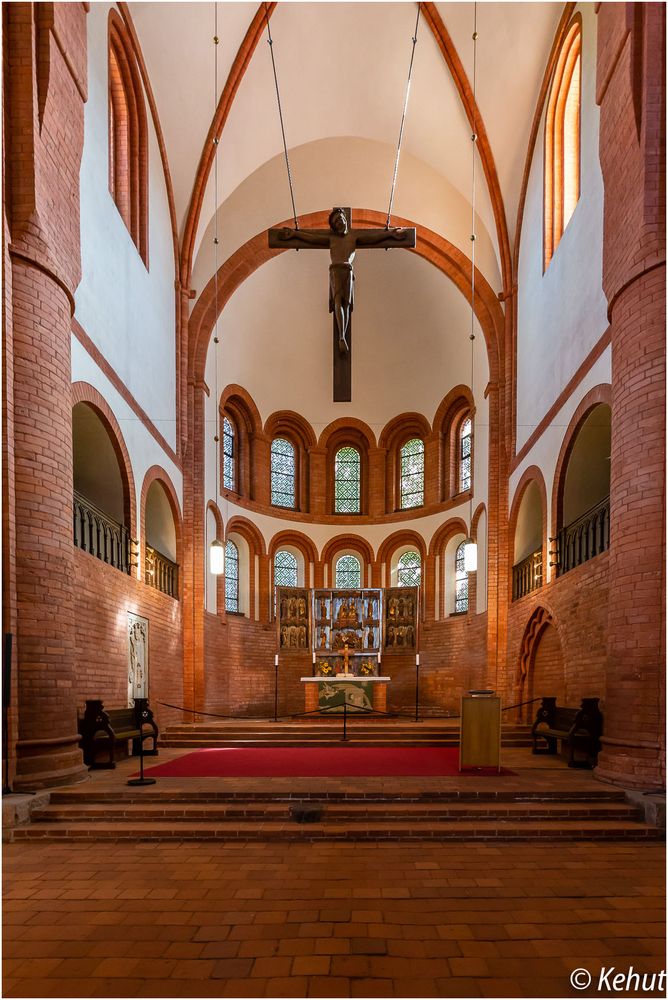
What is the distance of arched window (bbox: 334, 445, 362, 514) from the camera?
21.9 meters

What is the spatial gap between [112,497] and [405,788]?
23.1 ft

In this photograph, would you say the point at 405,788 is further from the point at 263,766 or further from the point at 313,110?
the point at 313,110

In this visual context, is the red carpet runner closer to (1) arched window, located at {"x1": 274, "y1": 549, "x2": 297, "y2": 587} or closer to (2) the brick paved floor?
(2) the brick paved floor

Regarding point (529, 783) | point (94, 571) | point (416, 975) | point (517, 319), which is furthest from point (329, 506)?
point (416, 975)

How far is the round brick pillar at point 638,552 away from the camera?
719 cm

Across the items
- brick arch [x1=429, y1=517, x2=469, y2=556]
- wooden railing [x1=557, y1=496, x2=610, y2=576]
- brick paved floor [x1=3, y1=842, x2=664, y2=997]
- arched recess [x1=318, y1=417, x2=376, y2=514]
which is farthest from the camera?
arched recess [x1=318, y1=417, x2=376, y2=514]

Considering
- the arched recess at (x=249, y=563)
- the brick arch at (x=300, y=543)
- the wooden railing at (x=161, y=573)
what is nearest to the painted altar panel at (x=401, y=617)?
the brick arch at (x=300, y=543)

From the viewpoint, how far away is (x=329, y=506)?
2164 cm

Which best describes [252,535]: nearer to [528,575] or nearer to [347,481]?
[347,481]

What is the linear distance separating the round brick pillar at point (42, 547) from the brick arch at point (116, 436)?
4.70 feet

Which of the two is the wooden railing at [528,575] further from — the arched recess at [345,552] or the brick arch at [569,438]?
the arched recess at [345,552]

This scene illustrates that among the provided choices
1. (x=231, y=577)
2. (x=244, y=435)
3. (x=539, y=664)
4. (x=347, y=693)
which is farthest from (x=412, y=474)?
(x=539, y=664)

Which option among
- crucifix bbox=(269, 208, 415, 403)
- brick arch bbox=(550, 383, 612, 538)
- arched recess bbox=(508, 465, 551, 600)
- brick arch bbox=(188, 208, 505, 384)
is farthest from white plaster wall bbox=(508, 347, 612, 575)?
brick arch bbox=(188, 208, 505, 384)

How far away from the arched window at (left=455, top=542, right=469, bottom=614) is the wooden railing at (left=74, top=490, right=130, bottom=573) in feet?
32.8
